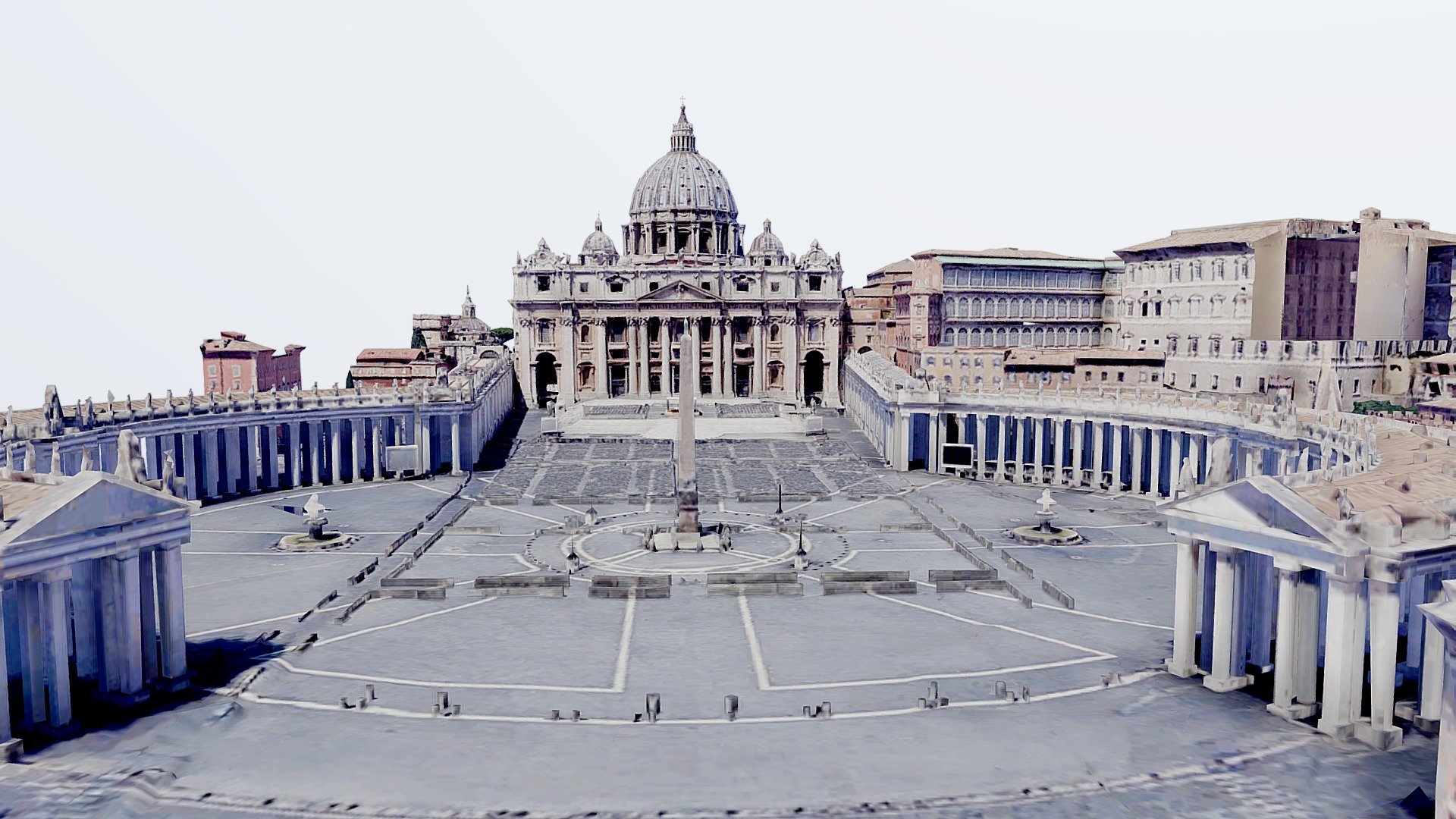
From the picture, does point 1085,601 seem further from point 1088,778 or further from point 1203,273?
point 1203,273

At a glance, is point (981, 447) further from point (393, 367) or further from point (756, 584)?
point (393, 367)

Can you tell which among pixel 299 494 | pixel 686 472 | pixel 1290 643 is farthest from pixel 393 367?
pixel 1290 643

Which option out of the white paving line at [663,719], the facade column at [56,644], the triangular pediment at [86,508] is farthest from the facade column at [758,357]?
the facade column at [56,644]

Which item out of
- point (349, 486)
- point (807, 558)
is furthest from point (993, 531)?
point (349, 486)

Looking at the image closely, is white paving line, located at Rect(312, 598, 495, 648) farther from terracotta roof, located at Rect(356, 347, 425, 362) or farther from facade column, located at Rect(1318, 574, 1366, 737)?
terracotta roof, located at Rect(356, 347, 425, 362)

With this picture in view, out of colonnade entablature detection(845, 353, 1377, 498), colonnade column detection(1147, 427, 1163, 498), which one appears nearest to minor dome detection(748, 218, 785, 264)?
colonnade entablature detection(845, 353, 1377, 498)
